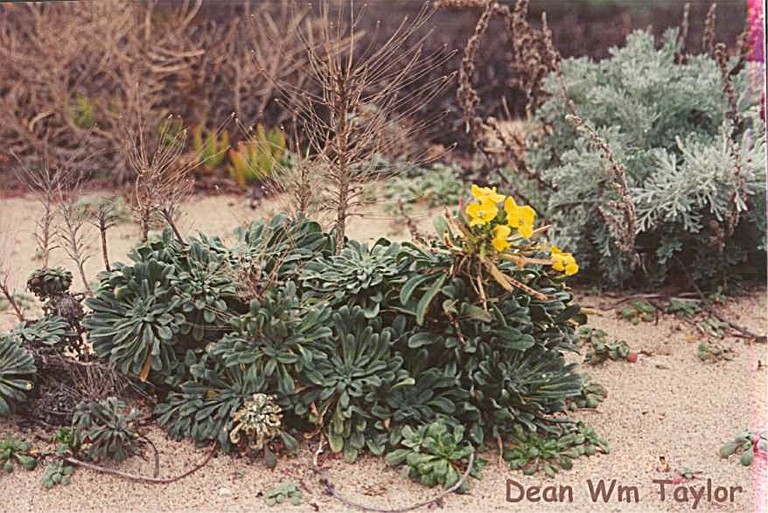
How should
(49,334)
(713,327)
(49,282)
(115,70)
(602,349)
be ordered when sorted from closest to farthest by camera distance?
(49,334)
(49,282)
(602,349)
(713,327)
(115,70)

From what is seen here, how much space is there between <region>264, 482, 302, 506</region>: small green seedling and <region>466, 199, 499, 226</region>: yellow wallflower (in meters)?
0.98

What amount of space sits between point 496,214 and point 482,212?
72mm

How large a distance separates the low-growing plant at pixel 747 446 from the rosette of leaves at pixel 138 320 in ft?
6.02

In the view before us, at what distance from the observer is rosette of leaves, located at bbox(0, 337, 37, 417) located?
3178 millimetres

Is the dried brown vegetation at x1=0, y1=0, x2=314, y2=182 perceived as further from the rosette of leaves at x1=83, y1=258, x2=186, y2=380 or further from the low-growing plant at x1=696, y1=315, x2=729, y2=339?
the low-growing plant at x1=696, y1=315, x2=729, y2=339

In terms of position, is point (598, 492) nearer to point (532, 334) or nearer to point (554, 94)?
point (532, 334)

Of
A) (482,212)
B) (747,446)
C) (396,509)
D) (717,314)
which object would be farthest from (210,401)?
(717,314)

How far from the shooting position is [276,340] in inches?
122

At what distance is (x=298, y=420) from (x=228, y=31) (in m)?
4.40

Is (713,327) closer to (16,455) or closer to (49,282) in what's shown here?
(49,282)

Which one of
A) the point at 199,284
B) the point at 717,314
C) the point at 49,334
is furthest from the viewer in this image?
the point at 717,314

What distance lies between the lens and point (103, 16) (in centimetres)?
625

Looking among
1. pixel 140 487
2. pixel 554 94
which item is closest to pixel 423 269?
pixel 140 487

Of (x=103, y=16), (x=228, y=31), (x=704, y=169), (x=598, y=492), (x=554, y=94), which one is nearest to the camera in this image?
(x=598, y=492)
